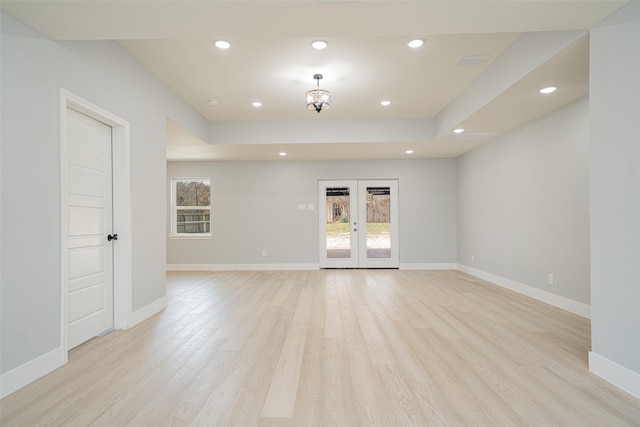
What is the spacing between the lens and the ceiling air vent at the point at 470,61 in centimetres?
373

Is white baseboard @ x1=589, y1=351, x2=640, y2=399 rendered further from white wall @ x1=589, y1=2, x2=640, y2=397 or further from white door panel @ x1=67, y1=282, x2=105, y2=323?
white door panel @ x1=67, y1=282, x2=105, y2=323

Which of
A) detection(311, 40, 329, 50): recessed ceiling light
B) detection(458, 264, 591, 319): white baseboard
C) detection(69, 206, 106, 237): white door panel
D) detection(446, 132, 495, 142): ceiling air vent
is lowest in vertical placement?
detection(458, 264, 591, 319): white baseboard

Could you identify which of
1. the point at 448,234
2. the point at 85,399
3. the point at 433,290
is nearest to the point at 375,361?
the point at 85,399

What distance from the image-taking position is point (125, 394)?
85.8 inches

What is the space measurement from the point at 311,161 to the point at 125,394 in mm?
6190

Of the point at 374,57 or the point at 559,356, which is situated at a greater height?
the point at 374,57

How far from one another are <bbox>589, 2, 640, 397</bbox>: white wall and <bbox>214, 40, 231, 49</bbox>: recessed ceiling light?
3.02 meters

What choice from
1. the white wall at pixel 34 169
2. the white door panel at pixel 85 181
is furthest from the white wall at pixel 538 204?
the white door panel at pixel 85 181

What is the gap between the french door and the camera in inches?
307

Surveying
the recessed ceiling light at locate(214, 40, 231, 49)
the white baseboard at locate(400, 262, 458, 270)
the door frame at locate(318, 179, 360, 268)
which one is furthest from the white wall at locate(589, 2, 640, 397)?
the door frame at locate(318, 179, 360, 268)

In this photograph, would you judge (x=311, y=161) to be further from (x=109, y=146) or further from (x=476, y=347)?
(x=476, y=347)

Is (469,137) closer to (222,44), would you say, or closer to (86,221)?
(222,44)

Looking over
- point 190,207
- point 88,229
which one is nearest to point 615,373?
point 88,229

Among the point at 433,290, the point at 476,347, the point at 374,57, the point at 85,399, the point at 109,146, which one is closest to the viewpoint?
the point at 85,399
